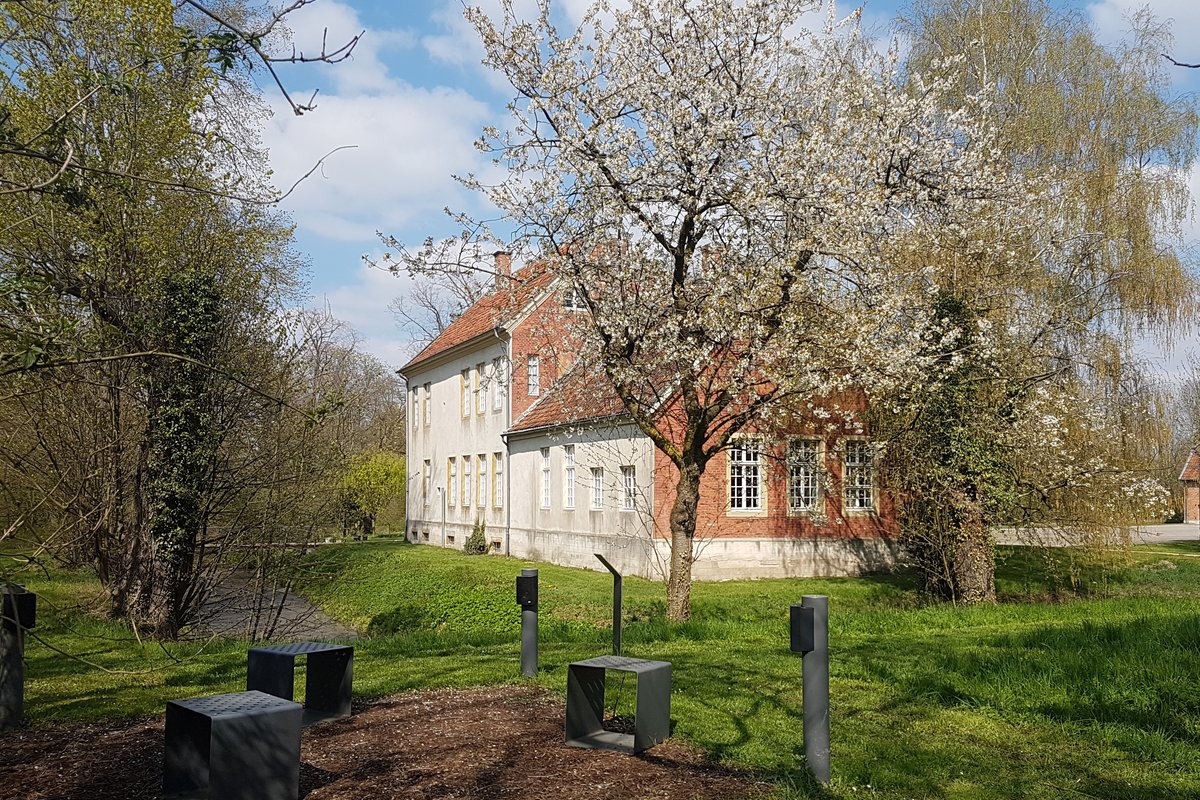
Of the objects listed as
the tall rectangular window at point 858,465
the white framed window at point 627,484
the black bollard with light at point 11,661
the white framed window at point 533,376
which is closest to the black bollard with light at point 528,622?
the black bollard with light at point 11,661

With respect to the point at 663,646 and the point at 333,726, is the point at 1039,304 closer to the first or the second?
the point at 663,646

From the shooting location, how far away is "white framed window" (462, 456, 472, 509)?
3631 cm

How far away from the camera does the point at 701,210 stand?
42.8 feet

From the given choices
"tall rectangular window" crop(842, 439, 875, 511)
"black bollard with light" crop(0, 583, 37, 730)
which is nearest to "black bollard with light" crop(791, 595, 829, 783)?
"black bollard with light" crop(0, 583, 37, 730)

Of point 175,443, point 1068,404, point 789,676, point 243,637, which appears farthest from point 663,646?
point 1068,404

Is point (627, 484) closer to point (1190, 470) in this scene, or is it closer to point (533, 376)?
point (533, 376)

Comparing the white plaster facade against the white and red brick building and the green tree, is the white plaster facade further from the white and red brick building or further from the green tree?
the green tree

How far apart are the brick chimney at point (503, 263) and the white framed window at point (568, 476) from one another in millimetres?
12057

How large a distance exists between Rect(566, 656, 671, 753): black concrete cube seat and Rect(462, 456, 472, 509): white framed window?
3012 cm

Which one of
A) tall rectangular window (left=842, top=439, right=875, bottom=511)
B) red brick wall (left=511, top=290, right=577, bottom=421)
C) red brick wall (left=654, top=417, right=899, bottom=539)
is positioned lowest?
red brick wall (left=654, top=417, right=899, bottom=539)

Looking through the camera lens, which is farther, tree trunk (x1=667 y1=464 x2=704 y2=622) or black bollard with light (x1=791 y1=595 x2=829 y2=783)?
tree trunk (x1=667 y1=464 x2=704 y2=622)

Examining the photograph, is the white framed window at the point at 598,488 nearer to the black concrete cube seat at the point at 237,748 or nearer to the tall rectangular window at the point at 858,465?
the tall rectangular window at the point at 858,465

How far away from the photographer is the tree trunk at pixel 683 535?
13.8 meters

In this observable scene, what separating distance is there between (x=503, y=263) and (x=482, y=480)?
20073mm
